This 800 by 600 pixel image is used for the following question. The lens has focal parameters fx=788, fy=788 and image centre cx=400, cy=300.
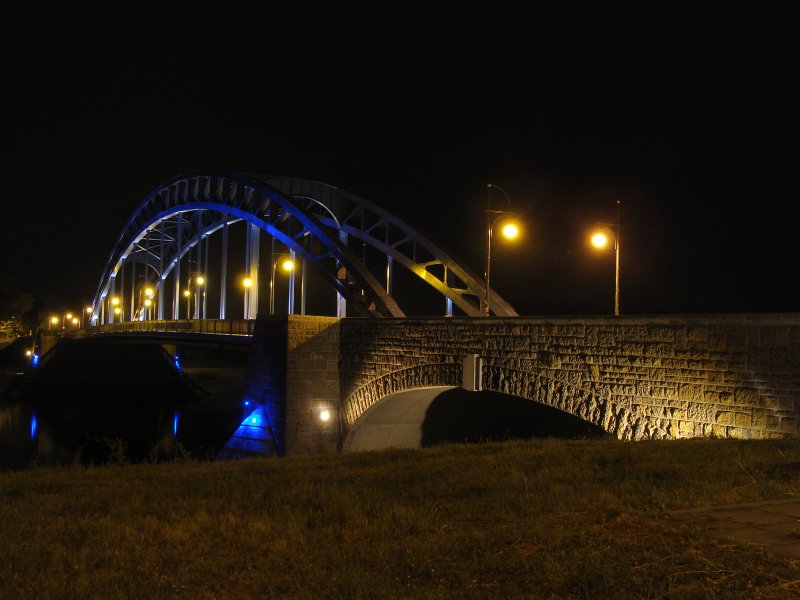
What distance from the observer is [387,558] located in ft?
19.9

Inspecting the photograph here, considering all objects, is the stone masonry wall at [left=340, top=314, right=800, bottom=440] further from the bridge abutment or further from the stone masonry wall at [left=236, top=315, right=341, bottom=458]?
the stone masonry wall at [left=236, top=315, right=341, bottom=458]

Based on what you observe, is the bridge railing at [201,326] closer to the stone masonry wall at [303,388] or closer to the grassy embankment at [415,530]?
the stone masonry wall at [303,388]

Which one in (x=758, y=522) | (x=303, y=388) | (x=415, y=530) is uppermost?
(x=303, y=388)

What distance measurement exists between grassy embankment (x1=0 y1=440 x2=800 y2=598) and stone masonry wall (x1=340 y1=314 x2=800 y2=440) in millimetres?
1448

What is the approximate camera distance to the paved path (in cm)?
559

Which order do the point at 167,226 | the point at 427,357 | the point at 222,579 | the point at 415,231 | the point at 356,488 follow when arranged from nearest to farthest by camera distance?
the point at 222,579
the point at 356,488
the point at 427,357
the point at 415,231
the point at 167,226

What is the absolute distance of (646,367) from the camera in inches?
509

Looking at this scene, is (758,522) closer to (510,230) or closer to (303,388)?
(510,230)

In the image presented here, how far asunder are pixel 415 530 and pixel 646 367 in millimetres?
7301

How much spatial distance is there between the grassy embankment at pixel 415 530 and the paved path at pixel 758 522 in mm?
192

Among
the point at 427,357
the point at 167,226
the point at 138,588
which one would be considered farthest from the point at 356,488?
the point at 167,226

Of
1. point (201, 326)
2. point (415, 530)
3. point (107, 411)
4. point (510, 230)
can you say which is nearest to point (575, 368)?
point (510, 230)

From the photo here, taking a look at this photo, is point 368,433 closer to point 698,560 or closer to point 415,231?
point 415,231

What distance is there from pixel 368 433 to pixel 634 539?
17.2m
